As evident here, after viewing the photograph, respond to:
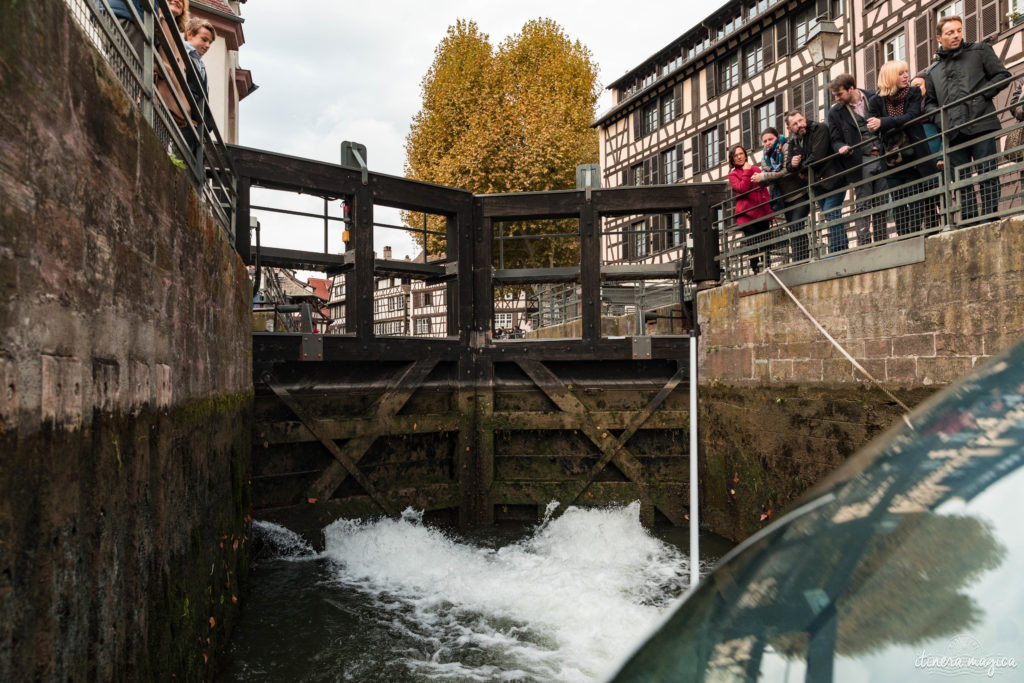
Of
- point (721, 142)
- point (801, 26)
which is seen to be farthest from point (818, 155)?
point (721, 142)

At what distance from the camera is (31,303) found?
6.89 ft

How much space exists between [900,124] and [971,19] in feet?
33.1

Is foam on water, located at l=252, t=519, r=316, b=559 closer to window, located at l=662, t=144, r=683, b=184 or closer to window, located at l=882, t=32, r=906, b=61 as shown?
window, located at l=882, t=32, r=906, b=61

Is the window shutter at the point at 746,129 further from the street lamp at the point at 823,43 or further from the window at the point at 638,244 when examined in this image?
the street lamp at the point at 823,43

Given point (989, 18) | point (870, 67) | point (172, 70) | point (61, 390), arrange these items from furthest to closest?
point (870, 67) → point (989, 18) → point (172, 70) → point (61, 390)

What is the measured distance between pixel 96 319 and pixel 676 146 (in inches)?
882

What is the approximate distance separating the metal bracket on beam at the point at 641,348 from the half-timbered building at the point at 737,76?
4.20 metres

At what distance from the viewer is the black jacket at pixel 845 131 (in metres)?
6.93

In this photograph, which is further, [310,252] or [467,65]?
[467,65]

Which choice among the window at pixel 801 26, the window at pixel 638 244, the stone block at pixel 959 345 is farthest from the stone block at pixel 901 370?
the window at pixel 638 244

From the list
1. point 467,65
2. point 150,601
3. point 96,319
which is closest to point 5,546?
point 96,319

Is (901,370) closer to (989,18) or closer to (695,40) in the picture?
(989,18)

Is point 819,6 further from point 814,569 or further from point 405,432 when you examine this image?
point 814,569

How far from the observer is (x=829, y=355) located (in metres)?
7.06
